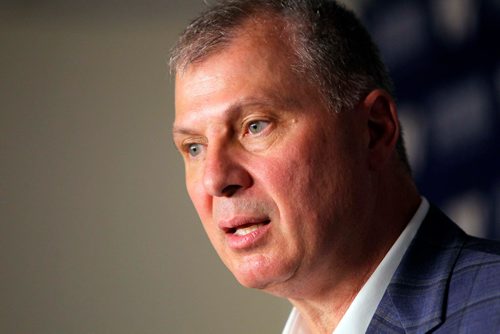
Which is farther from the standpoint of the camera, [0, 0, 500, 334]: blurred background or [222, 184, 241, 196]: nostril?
[0, 0, 500, 334]: blurred background

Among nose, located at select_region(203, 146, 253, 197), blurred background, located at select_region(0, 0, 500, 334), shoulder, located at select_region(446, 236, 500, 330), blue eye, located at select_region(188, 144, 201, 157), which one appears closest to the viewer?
shoulder, located at select_region(446, 236, 500, 330)

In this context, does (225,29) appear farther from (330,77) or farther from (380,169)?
(380,169)

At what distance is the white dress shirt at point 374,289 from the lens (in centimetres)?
149

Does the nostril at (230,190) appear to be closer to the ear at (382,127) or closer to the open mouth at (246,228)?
the open mouth at (246,228)

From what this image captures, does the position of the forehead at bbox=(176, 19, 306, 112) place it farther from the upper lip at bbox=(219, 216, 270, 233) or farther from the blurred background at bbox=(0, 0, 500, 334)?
the blurred background at bbox=(0, 0, 500, 334)

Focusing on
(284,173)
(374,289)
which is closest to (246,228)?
(284,173)

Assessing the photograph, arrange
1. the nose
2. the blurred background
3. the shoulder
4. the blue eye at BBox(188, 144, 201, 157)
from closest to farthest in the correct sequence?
the shoulder → the nose → the blue eye at BBox(188, 144, 201, 157) → the blurred background

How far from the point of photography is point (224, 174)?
4.74ft

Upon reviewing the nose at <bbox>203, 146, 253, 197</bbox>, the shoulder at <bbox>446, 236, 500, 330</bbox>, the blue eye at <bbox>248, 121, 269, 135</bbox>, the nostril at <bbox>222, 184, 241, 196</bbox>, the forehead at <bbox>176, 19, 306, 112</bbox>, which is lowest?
the shoulder at <bbox>446, 236, 500, 330</bbox>

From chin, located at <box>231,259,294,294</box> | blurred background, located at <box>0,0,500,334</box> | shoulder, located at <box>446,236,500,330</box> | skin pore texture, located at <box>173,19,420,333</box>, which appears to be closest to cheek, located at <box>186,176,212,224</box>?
skin pore texture, located at <box>173,19,420,333</box>

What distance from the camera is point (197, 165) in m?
1.57

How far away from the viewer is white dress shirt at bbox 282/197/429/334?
149 centimetres

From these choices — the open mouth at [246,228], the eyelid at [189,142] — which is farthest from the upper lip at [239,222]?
the eyelid at [189,142]

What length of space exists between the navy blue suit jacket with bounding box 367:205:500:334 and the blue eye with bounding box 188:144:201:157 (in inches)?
15.6
